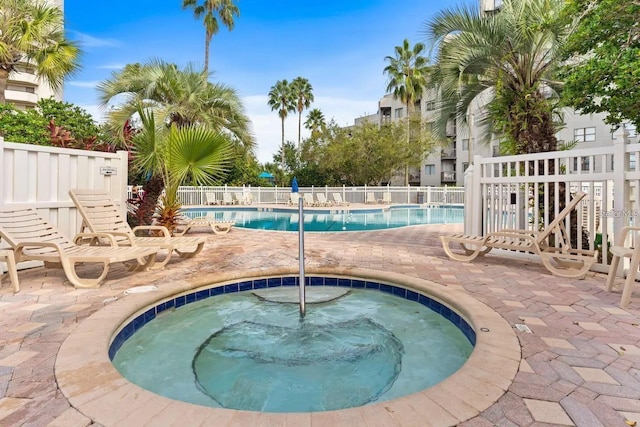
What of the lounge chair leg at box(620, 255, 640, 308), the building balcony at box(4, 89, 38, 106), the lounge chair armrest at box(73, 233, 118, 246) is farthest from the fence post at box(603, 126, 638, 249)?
the building balcony at box(4, 89, 38, 106)

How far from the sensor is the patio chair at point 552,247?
4363mm

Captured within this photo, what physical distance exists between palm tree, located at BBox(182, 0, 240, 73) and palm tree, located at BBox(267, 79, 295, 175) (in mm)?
12256

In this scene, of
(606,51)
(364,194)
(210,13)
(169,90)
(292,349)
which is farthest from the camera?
(364,194)

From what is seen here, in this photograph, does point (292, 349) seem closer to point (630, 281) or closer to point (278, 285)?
point (278, 285)

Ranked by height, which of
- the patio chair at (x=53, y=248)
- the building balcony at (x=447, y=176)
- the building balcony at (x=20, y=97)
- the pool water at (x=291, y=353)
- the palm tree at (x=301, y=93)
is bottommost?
the pool water at (x=291, y=353)

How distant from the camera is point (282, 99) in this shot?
36312mm

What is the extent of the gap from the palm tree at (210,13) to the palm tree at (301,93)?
42.5ft

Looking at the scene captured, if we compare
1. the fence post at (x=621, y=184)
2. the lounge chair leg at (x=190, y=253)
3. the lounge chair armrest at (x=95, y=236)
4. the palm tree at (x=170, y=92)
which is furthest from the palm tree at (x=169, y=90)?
the fence post at (x=621, y=184)

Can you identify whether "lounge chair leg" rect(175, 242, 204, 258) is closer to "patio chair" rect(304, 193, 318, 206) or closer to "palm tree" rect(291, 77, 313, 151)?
"patio chair" rect(304, 193, 318, 206)

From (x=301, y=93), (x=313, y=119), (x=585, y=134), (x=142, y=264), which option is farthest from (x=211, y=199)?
(x=585, y=134)

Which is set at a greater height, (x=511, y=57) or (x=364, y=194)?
(x=511, y=57)

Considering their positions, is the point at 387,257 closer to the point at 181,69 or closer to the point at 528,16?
the point at 528,16

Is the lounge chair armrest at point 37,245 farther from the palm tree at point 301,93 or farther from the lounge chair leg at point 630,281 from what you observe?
the palm tree at point 301,93

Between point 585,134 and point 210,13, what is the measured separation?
2657 centimetres
